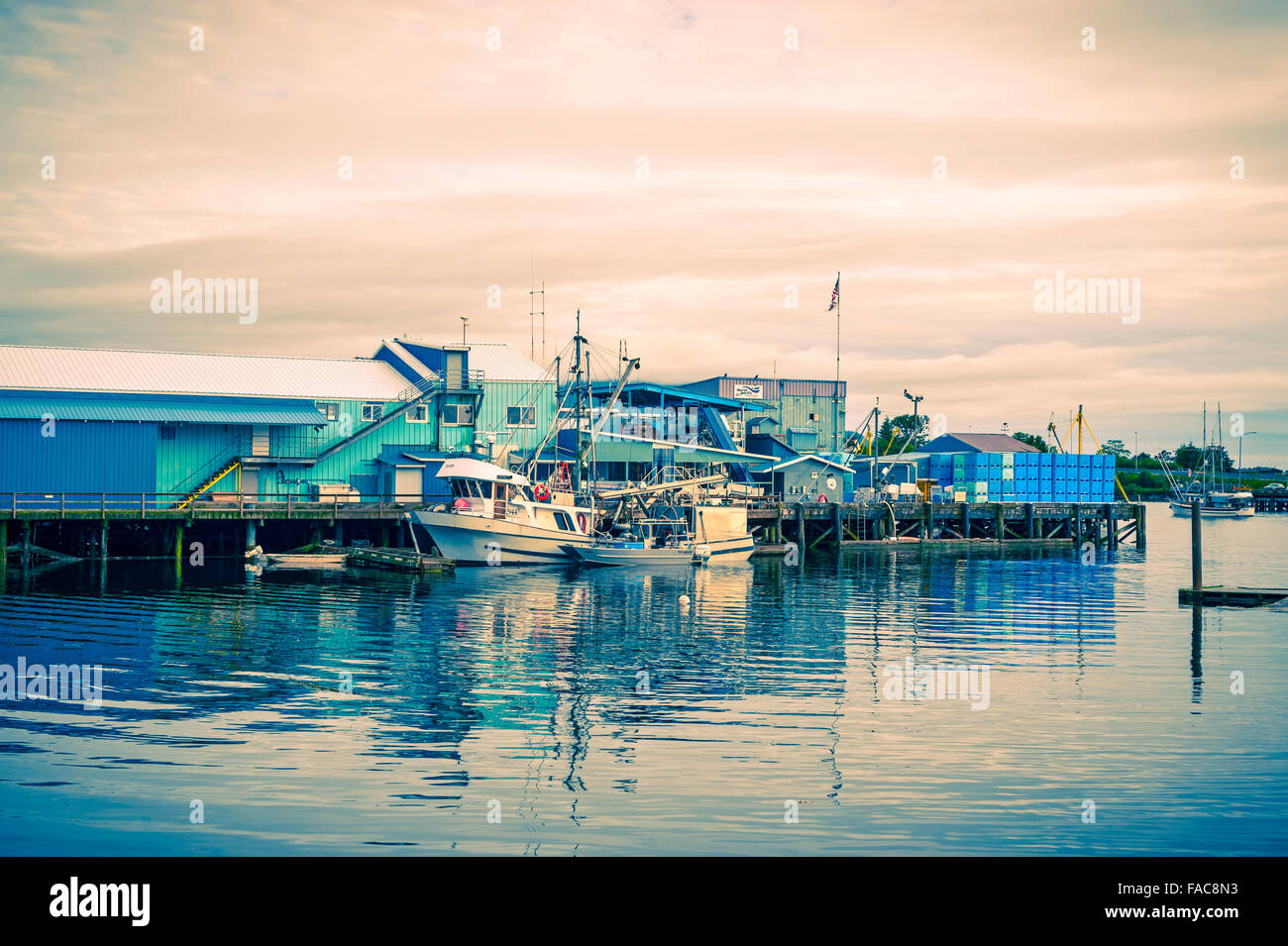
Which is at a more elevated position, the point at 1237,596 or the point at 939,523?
the point at 939,523

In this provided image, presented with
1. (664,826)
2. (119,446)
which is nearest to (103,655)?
(664,826)

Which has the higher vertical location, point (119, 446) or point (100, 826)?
point (119, 446)

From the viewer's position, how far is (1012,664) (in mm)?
29938

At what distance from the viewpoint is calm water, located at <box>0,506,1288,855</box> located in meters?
15.2

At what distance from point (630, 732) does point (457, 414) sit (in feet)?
183

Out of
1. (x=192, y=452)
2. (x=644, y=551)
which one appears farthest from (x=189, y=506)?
(x=644, y=551)

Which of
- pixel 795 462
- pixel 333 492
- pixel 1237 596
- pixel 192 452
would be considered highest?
pixel 192 452

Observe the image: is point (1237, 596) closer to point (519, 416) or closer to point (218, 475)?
point (519, 416)

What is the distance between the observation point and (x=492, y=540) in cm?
5972

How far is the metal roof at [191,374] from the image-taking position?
65.8 m

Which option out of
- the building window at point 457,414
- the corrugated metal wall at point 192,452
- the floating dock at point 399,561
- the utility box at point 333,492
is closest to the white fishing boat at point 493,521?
the floating dock at point 399,561
